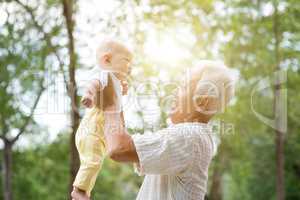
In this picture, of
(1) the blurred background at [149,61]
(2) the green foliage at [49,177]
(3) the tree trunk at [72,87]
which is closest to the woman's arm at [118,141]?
(1) the blurred background at [149,61]

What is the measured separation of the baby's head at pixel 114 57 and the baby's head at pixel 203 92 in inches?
13.0

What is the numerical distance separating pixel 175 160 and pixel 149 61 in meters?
6.26

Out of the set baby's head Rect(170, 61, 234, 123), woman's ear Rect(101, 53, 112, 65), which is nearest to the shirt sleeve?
baby's head Rect(170, 61, 234, 123)

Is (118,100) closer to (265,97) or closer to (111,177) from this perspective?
(265,97)

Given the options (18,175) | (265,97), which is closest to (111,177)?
(18,175)

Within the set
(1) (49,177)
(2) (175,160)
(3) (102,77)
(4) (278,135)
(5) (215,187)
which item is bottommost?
(1) (49,177)

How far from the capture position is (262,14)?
35.1 ft

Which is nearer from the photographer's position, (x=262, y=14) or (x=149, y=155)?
(x=149, y=155)

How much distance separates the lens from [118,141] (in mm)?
2039

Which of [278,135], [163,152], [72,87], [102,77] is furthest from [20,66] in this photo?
[163,152]

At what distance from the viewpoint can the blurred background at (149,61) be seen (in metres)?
7.04

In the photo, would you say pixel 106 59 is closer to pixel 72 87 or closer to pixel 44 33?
pixel 72 87

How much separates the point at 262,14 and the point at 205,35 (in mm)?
1272

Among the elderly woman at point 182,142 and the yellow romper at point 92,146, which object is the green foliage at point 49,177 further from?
the elderly woman at point 182,142
